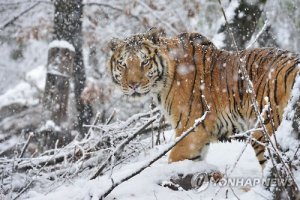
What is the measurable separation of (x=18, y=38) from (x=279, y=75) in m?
7.13

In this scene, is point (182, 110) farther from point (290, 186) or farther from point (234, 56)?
point (290, 186)

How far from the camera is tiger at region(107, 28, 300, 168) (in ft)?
13.4

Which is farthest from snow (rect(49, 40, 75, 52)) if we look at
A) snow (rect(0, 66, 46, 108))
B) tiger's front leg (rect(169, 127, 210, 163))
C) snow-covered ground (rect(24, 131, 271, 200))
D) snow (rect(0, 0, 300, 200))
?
snow-covered ground (rect(24, 131, 271, 200))

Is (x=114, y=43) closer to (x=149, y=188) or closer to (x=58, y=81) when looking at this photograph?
(x=149, y=188)

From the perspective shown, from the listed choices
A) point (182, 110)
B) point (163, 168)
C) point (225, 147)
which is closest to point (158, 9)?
point (225, 147)

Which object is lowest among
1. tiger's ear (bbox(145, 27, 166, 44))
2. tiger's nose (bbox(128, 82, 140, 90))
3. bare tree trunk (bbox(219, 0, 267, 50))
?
tiger's nose (bbox(128, 82, 140, 90))

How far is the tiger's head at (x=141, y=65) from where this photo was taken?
4492 mm

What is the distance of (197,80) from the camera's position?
14.4 feet

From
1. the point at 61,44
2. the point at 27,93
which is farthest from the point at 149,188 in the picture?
the point at 27,93

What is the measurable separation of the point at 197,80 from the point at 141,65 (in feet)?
1.68

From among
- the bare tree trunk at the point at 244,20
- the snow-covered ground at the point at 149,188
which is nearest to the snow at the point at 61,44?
the bare tree trunk at the point at 244,20

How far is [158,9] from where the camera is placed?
10484 millimetres

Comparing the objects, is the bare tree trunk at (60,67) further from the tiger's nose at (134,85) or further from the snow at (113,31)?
the tiger's nose at (134,85)

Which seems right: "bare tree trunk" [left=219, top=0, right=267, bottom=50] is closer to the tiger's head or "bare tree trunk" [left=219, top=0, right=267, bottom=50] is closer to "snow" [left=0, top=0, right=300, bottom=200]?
"snow" [left=0, top=0, right=300, bottom=200]
